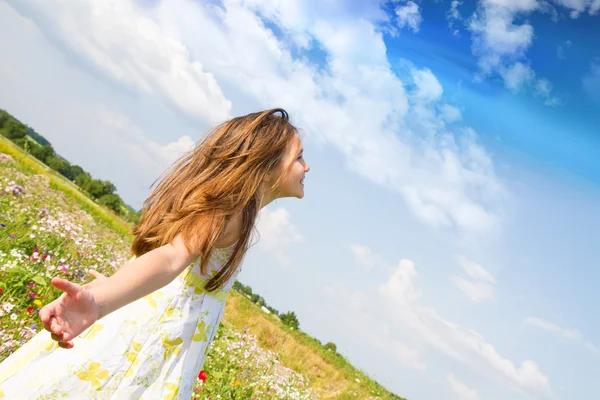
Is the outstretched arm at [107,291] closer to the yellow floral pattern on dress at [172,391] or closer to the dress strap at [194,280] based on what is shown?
the dress strap at [194,280]

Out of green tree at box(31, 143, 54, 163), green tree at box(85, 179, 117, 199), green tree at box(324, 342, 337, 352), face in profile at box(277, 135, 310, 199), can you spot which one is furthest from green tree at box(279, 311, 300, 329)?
green tree at box(31, 143, 54, 163)

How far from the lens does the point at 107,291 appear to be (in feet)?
6.72

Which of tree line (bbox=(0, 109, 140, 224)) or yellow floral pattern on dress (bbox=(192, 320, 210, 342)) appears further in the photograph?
tree line (bbox=(0, 109, 140, 224))

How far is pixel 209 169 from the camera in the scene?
3189mm

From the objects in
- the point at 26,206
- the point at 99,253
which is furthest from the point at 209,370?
the point at 26,206

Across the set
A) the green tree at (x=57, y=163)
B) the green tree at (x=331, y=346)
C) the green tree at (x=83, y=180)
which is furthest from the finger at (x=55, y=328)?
the green tree at (x=57, y=163)

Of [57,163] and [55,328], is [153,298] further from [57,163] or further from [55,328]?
[57,163]

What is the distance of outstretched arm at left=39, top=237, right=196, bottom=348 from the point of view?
1849 mm

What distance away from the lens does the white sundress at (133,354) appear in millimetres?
2447

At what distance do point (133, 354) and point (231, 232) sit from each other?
0.77 m

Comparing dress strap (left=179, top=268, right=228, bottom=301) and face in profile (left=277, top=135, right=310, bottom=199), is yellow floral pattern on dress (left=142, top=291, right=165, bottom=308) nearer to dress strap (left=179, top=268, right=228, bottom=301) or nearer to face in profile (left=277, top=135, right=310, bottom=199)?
dress strap (left=179, top=268, right=228, bottom=301)

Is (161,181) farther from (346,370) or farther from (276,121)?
(346,370)

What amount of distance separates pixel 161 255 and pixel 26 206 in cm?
504

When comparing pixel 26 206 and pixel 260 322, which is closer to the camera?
pixel 26 206
